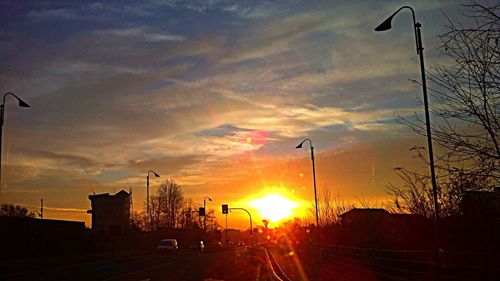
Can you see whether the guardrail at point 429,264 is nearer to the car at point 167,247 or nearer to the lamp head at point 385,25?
the lamp head at point 385,25

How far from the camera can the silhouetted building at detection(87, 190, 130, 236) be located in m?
114

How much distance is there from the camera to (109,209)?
116250 millimetres

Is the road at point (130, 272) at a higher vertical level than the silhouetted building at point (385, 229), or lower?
lower

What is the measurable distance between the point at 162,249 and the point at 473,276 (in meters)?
51.7

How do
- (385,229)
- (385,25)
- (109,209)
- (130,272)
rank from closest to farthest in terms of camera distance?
1. (385,25)
2. (385,229)
3. (130,272)
4. (109,209)

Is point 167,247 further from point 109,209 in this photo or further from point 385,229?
point 109,209

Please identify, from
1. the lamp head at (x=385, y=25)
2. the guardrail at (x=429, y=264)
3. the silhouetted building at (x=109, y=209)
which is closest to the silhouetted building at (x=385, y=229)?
the guardrail at (x=429, y=264)

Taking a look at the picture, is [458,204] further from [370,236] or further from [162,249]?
[162,249]

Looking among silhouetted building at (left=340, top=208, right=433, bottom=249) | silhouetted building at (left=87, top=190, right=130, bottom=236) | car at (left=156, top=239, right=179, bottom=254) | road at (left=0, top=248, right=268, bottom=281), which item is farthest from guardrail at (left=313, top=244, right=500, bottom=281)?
silhouetted building at (left=87, top=190, right=130, bottom=236)

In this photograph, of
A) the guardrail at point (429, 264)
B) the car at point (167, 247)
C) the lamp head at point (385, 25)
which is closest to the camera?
the guardrail at point (429, 264)

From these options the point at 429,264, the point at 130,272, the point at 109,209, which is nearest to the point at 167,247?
the point at 130,272

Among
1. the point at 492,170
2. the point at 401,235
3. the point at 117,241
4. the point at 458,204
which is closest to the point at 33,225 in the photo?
the point at 117,241

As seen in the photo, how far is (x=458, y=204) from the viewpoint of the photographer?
19.7 metres

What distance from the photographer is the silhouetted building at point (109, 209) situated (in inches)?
4469
